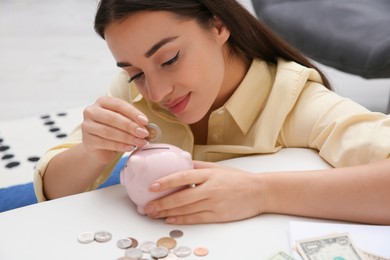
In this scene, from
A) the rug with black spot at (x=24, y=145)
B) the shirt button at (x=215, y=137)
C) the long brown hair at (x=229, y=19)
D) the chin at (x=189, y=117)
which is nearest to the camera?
the long brown hair at (x=229, y=19)

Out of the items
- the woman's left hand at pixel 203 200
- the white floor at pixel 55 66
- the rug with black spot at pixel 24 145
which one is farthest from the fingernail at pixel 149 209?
the white floor at pixel 55 66

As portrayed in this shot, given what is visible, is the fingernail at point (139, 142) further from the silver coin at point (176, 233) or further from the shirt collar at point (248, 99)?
the shirt collar at point (248, 99)

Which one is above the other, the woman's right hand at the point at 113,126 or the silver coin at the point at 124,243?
the woman's right hand at the point at 113,126

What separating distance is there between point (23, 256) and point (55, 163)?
0.37 metres

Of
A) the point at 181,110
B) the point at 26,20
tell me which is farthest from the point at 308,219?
the point at 26,20

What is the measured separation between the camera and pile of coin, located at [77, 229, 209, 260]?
0.77 meters

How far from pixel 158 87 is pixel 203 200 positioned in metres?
0.24

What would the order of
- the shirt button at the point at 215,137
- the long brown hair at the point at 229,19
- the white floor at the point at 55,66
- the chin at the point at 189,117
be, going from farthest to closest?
the white floor at the point at 55,66 → the shirt button at the point at 215,137 → the chin at the point at 189,117 → the long brown hair at the point at 229,19

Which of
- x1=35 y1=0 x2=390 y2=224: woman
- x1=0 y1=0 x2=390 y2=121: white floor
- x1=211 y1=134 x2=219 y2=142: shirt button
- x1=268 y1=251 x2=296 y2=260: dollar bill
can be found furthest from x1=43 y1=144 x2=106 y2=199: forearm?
x1=0 y1=0 x2=390 y2=121: white floor

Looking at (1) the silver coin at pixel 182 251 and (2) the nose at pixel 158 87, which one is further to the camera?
(2) the nose at pixel 158 87

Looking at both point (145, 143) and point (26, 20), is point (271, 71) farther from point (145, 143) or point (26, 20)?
point (26, 20)

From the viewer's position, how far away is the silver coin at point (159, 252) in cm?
77

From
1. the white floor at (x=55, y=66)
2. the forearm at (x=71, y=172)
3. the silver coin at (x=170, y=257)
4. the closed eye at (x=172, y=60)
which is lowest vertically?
the white floor at (x=55, y=66)

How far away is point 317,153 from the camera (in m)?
1.06
